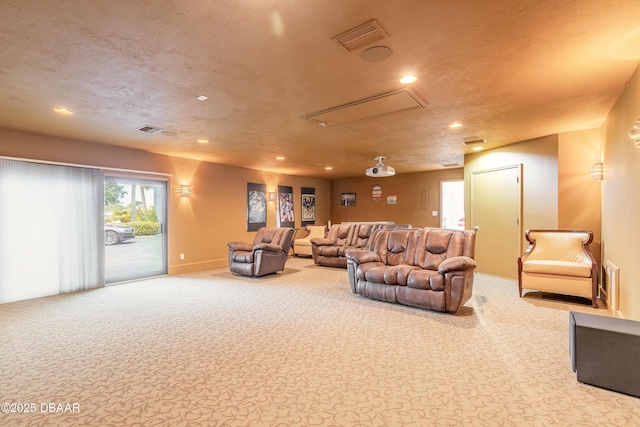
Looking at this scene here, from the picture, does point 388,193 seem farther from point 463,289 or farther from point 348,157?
point 463,289

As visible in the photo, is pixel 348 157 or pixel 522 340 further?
pixel 348 157

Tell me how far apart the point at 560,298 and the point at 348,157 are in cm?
468

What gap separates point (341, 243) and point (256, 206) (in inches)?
112

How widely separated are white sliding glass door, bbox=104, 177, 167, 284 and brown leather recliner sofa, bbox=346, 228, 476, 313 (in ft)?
14.3

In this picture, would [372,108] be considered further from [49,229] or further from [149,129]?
[49,229]

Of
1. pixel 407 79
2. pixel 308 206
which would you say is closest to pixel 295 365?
pixel 407 79

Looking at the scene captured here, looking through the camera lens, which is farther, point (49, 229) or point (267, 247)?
point (267, 247)

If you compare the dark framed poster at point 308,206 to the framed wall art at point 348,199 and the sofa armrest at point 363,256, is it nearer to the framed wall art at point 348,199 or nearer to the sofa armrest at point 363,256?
the framed wall art at point 348,199

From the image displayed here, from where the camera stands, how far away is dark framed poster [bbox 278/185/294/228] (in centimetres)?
956

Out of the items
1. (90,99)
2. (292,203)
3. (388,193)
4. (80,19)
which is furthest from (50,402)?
(388,193)

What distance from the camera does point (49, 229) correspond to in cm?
485

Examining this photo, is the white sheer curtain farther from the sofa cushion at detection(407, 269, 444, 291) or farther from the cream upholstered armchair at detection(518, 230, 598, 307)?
the cream upholstered armchair at detection(518, 230, 598, 307)

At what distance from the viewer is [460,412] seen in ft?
6.20

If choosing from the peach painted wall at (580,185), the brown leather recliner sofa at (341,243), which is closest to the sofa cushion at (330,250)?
the brown leather recliner sofa at (341,243)
